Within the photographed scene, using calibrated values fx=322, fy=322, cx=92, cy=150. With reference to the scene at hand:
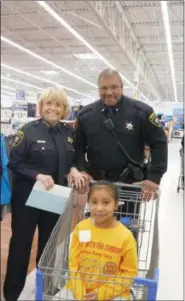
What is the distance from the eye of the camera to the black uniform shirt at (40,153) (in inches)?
86.4

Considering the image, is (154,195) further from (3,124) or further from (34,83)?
(34,83)

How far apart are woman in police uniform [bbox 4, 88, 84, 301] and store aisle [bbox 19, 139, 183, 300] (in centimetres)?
41

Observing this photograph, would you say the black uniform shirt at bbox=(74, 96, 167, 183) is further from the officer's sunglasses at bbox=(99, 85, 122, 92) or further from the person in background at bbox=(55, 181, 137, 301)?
the person in background at bbox=(55, 181, 137, 301)

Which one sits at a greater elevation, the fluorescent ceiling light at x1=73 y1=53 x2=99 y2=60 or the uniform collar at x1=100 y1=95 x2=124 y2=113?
the fluorescent ceiling light at x1=73 y1=53 x2=99 y2=60

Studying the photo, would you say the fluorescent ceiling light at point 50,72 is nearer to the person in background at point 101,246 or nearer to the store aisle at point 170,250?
the store aisle at point 170,250

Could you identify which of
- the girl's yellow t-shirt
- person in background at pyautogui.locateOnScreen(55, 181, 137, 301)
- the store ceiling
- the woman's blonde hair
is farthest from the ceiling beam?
the girl's yellow t-shirt

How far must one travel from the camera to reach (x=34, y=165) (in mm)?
2225

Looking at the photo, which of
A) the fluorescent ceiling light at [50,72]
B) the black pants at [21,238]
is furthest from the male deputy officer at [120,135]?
the fluorescent ceiling light at [50,72]

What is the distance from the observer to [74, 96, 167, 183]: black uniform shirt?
2125 mm

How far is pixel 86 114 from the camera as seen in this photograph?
2.20 meters

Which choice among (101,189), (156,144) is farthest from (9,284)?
(156,144)

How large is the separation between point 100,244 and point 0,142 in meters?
1.59

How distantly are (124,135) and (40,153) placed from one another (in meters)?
0.58

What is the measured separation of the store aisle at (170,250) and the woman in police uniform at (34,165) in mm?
408
